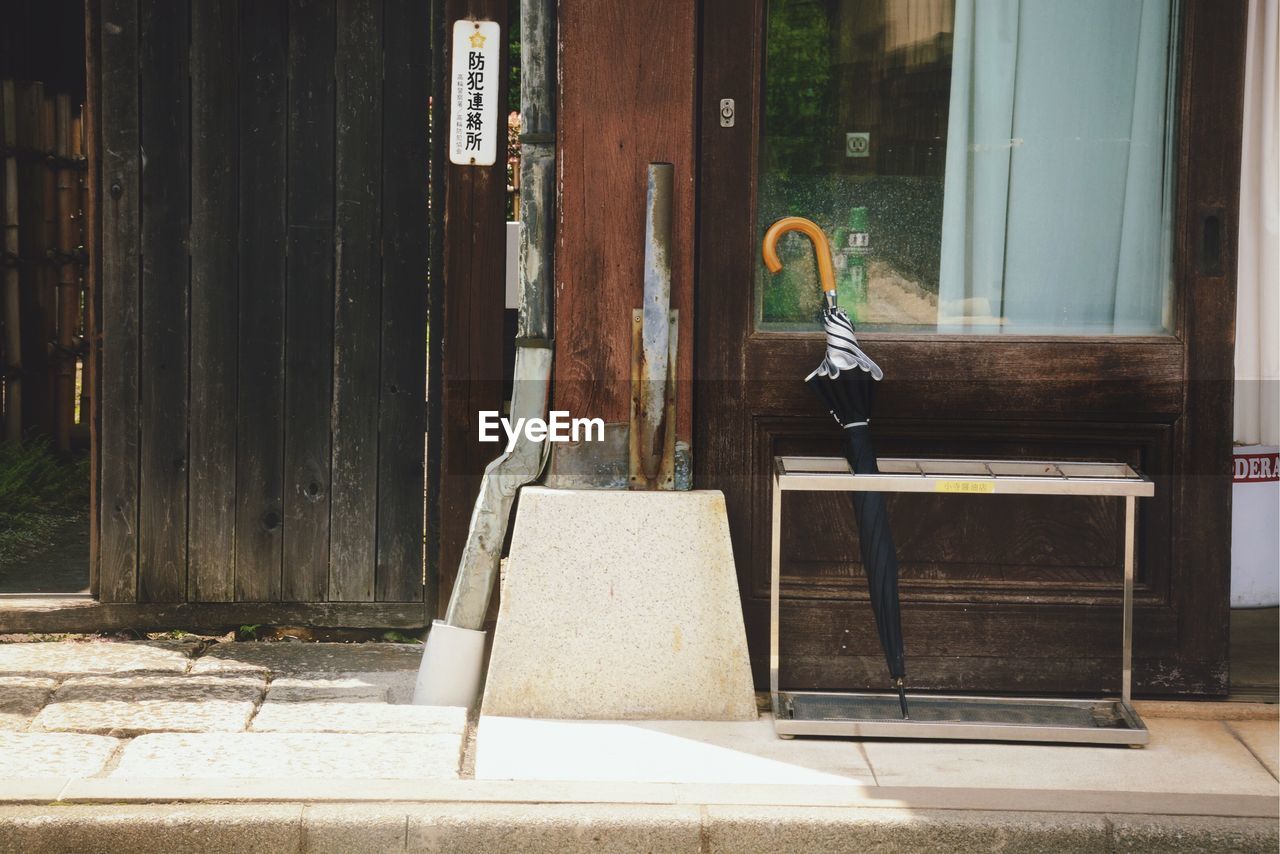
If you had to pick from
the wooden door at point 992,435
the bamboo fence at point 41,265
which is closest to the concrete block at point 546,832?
the wooden door at point 992,435

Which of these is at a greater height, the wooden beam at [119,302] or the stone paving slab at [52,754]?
the wooden beam at [119,302]

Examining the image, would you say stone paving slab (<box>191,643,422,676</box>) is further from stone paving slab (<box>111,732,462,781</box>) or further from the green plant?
stone paving slab (<box>111,732,462,781</box>)

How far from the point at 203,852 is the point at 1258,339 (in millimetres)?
4001

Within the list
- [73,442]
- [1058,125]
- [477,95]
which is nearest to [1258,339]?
[1058,125]

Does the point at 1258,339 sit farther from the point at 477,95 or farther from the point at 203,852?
the point at 203,852

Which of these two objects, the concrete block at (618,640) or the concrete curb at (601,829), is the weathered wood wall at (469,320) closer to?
the concrete block at (618,640)

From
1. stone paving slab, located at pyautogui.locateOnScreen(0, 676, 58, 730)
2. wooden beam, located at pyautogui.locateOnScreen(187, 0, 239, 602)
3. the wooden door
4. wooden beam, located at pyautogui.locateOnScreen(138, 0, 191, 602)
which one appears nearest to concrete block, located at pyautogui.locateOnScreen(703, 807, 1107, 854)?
the wooden door

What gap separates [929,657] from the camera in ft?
16.1

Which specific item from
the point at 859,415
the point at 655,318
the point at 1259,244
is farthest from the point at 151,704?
the point at 1259,244

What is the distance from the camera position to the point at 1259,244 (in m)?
5.00

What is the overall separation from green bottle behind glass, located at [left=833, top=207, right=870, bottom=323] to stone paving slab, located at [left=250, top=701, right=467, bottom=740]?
200 centimetres

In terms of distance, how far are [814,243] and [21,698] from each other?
10.3 ft

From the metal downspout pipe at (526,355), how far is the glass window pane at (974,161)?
776mm

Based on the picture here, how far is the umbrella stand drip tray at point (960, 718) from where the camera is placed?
4406mm
